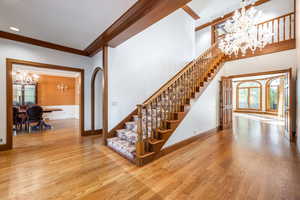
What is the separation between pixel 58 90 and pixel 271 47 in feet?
35.3

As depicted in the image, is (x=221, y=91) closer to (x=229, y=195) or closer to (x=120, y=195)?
(x=229, y=195)

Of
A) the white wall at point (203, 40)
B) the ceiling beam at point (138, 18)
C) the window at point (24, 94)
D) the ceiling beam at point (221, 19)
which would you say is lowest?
the window at point (24, 94)

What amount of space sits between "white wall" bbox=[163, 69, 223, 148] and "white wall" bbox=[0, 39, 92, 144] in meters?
3.18

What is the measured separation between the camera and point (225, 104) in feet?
17.5

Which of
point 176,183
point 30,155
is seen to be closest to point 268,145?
point 176,183

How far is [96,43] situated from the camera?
3502 millimetres

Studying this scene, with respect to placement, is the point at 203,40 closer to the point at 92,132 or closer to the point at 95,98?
the point at 95,98

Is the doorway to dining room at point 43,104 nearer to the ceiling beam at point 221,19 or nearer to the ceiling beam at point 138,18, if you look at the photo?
the ceiling beam at point 138,18

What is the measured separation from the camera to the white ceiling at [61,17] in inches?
84.8

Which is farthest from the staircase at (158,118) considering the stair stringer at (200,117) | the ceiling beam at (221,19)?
the ceiling beam at (221,19)

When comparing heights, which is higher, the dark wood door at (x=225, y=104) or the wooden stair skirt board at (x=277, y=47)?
the wooden stair skirt board at (x=277, y=47)

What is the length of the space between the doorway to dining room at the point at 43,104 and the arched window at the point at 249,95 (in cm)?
1295

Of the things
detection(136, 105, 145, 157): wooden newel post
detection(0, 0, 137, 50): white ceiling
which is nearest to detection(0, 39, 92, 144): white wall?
detection(0, 0, 137, 50): white ceiling

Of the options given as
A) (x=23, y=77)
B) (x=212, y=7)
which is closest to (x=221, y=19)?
(x=212, y=7)
